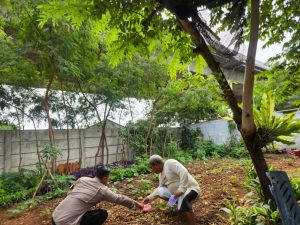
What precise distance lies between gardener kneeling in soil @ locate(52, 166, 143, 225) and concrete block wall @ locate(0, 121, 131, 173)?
407 cm

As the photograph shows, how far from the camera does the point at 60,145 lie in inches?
351

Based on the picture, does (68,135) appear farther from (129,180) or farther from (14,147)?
(129,180)

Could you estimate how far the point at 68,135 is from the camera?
874 cm

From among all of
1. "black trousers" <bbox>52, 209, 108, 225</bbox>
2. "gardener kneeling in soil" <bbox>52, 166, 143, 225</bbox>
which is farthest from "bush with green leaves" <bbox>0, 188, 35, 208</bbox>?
"black trousers" <bbox>52, 209, 108, 225</bbox>

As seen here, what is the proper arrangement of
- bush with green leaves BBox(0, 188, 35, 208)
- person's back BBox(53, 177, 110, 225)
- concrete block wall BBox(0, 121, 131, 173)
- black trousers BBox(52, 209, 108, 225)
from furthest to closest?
concrete block wall BBox(0, 121, 131, 173), bush with green leaves BBox(0, 188, 35, 208), black trousers BBox(52, 209, 108, 225), person's back BBox(53, 177, 110, 225)

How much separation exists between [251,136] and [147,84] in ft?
21.8

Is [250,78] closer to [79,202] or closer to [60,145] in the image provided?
[79,202]

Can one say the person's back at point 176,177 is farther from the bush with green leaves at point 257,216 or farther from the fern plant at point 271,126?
the fern plant at point 271,126

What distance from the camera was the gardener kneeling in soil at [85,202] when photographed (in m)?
3.62

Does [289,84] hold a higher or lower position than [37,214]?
higher

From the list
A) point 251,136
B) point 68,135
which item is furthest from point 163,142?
point 251,136

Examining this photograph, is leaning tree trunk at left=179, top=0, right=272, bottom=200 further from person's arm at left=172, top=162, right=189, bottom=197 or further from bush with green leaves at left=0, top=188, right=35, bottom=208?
bush with green leaves at left=0, top=188, right=35, bottom=208

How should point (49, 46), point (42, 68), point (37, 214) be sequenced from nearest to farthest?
point (37, 214)
point (49, 46)
point (42, 68)

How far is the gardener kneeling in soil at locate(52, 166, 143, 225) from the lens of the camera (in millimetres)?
3625
